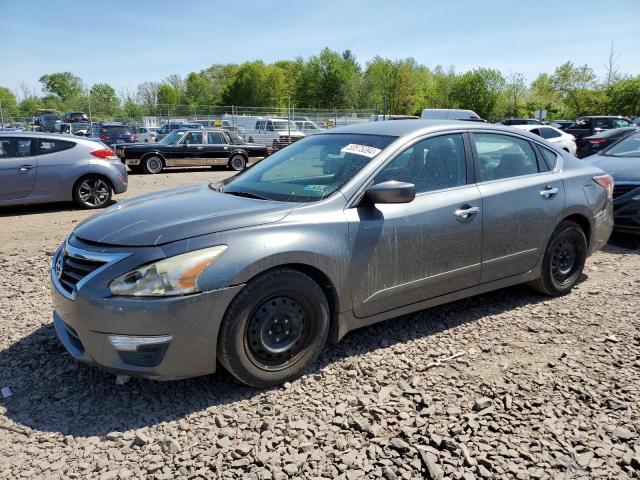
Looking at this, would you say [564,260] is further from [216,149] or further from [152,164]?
[216,149]

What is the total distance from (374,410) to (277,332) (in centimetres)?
72

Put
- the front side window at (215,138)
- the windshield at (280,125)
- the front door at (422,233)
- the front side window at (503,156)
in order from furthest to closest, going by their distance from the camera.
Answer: the windshield at (280,125), the front side window at (215,138), the front side window at (503,156), the front door at (422,233)

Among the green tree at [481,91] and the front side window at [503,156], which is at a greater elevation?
the green tree at [481,91]

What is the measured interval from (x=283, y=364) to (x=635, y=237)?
643 cm

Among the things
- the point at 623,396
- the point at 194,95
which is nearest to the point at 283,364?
the point at 623,396

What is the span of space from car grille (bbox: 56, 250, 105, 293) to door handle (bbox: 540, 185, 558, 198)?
137 inches

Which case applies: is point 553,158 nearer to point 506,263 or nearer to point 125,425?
point 506,263

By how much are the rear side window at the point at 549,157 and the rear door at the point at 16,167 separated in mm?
8174

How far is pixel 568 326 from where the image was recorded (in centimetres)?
416

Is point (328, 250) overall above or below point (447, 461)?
above

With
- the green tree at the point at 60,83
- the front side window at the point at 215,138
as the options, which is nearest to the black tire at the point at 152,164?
the front side window at the point at 215,138

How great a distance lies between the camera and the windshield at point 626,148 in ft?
26.0

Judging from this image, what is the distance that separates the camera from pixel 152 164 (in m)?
17.4

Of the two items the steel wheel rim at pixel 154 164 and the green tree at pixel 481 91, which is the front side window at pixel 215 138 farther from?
the green tree at pixel 481 91
